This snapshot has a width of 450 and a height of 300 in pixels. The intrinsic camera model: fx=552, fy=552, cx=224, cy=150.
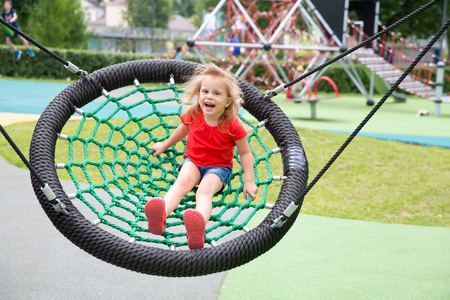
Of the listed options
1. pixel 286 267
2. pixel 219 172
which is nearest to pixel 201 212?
pixel 219 172

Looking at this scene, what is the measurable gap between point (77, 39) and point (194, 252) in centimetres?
2160

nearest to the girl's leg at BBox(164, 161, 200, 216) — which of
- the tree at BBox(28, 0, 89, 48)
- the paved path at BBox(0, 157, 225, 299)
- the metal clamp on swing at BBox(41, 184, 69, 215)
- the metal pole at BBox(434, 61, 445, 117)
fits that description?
the metal clamp on swing at BBox(41, 184, 69, 215)

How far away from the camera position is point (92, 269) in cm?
270

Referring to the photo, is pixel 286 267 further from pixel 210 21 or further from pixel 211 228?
pixel 210 21

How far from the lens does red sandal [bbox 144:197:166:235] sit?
191cm

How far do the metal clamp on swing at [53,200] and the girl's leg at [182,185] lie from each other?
398 millimetres

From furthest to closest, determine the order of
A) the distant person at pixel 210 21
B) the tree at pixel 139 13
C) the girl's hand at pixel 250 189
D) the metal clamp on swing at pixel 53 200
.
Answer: the tree at pixel 139 13 → the distant person at pixel 210 21 → the girl's hand at pixel 250 189 → the metal clamp on swing at pixel 53 200

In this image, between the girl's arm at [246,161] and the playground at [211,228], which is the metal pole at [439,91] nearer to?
the playground at [211,228]

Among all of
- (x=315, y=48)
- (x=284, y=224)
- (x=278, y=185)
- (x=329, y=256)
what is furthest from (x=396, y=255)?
(x=315, y=48)

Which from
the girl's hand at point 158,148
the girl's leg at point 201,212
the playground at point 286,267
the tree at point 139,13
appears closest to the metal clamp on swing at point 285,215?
the girl's leg at point 201,212

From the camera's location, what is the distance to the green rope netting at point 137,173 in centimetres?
205

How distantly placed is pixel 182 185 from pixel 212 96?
14.8 inches

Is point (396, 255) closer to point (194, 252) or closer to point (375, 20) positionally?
point (194, 252)

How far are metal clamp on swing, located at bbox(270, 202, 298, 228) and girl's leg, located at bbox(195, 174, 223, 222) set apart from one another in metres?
0.29
